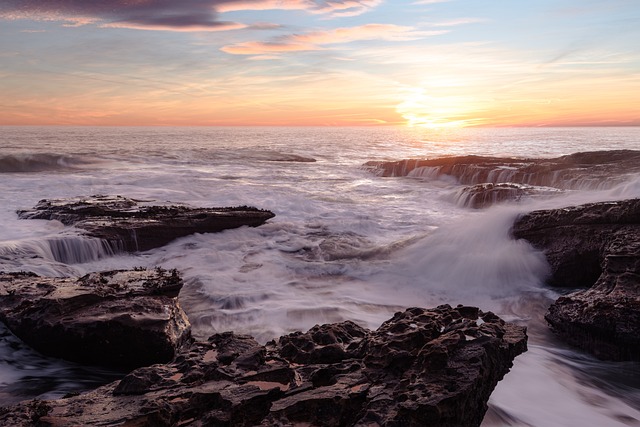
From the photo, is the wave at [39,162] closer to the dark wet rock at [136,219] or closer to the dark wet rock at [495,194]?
→ the dark wet rock at [136,219]

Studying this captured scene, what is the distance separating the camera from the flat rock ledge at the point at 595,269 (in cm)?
570

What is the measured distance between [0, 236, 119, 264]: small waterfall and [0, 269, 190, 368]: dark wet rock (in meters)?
2.99

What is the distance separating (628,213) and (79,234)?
9317 mm

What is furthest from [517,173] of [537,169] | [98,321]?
[98,321]

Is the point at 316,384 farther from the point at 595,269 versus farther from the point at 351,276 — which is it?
the point at 595,269

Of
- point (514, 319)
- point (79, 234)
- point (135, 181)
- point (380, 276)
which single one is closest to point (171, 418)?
point (514, 319)

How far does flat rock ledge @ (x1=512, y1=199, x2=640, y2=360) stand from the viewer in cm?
570

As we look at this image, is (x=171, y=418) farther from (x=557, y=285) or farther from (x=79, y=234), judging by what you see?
(x=79, y=234)

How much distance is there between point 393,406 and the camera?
3170 mm

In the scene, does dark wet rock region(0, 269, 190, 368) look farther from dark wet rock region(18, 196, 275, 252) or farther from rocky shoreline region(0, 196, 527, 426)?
dark wet rock region(18, 196, 275, 252)

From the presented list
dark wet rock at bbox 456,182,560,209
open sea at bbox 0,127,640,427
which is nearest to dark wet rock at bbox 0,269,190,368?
open sea at bbox 0,127,640,427

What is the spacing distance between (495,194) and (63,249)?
513 inches

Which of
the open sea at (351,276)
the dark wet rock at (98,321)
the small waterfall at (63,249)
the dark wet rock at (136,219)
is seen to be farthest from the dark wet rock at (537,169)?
the dark wet rock at (98,321)

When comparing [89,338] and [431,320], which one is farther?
[89,338]
